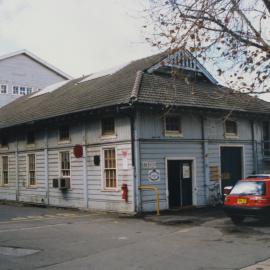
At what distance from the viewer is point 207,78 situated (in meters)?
23.7

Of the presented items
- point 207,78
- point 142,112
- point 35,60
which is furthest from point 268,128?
point 35,60

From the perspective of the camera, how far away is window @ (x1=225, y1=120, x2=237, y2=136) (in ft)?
72.4

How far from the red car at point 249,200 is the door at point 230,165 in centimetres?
646

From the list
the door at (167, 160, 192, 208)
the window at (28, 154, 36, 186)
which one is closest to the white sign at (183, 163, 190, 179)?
the door at (167, 160, 192, 208)

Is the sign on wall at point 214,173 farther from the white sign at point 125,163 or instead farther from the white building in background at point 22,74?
the white building in background at point 22,74

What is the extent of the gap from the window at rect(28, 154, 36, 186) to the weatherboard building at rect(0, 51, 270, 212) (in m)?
0.05

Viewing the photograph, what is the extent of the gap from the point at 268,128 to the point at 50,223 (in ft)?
43.4

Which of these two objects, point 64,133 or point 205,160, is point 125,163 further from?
point 64,133

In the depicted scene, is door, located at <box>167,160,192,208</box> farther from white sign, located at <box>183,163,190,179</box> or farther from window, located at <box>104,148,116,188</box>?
window, located at <box>104,148,116,188</box>

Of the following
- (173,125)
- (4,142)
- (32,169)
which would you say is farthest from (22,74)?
(173,125)

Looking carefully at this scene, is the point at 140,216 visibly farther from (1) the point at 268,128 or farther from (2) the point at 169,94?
(1) the point at 268,128

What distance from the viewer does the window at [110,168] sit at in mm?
19219

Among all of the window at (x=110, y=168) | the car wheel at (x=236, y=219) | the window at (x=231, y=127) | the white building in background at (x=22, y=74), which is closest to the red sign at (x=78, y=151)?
the window at (x=110, y=168)

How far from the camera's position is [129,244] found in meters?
11.7
